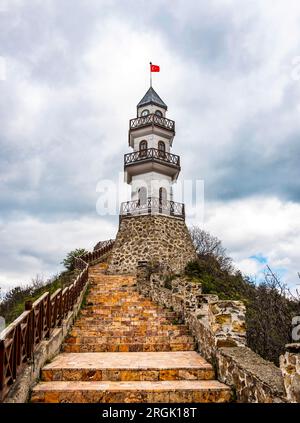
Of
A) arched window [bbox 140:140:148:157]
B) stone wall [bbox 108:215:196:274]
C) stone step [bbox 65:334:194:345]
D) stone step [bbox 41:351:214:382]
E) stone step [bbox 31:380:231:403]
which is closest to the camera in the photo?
stone step [bbox 31:380:231:403]

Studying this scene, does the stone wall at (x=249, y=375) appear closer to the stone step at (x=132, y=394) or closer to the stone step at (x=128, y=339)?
the stone step at (x=132, y=394)

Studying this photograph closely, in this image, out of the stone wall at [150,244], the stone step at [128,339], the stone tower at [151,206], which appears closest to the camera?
the stone step at [128,339]

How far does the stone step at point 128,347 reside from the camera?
7.81 meters

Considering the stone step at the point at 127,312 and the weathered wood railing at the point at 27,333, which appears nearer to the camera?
the weathered wood railing at the point at 27,333

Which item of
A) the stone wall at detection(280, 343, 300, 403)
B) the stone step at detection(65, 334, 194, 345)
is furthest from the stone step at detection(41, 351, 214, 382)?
the stone wall at detection(280, 343, 300, 403)

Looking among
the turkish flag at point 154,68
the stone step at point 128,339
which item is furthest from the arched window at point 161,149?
the stone step at point 128,339

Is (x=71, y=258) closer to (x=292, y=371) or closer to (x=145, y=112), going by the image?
(x=145, y=112)

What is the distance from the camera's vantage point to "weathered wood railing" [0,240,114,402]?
13.7 ft

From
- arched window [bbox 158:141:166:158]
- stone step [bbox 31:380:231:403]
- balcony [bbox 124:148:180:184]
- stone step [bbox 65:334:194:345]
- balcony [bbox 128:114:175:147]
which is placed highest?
balcony [bbox 128:114:175:147]

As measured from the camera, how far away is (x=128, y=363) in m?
6.13

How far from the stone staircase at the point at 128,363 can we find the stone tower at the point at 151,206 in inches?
366

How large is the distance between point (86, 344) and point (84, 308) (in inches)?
138

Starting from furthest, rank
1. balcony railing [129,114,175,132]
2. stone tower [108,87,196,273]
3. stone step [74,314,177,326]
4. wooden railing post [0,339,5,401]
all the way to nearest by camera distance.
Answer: balcony railing [129,114,175,132] → stone tower [108,87,196,273] → stone step [74,314,177,326] → wooden railing post [0,339,5,401]

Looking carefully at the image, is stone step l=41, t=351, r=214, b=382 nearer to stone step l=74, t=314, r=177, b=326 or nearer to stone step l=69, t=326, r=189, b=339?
stone step l=69, t=326, r=189, b=339
